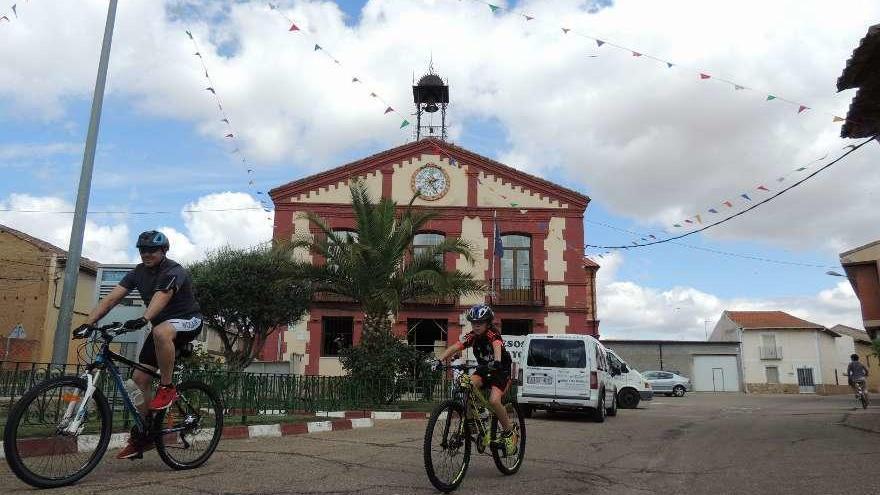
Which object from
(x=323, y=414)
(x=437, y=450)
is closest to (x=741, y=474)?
(x=437, y=450)

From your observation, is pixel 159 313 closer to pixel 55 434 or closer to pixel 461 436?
pixel 55 434

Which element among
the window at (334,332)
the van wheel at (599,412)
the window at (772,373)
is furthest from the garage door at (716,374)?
the van wheel at (599,412)

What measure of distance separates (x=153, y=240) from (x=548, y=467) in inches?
169

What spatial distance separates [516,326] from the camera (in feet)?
85.7

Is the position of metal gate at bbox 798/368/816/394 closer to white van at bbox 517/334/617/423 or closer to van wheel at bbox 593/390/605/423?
white van at bbox 517/334/617/423

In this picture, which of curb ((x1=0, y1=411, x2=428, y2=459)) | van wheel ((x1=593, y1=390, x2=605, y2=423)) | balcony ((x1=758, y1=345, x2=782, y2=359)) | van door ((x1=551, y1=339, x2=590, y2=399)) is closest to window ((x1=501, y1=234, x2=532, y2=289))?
van door ((x1=551, y1=339, x2=590, y2=399))

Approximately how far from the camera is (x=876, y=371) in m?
47.0

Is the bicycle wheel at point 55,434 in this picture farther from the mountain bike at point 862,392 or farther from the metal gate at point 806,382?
the metal gate at point 806,382

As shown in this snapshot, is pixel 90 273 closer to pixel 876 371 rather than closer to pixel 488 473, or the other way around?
pixel 488 473

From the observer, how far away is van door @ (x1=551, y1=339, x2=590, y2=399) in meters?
12.8

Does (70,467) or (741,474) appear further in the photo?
(741,474)

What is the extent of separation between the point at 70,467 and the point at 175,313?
1292 mm

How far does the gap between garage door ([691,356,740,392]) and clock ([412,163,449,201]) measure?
28.2 metres

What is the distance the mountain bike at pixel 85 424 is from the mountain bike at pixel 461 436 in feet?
6.57
